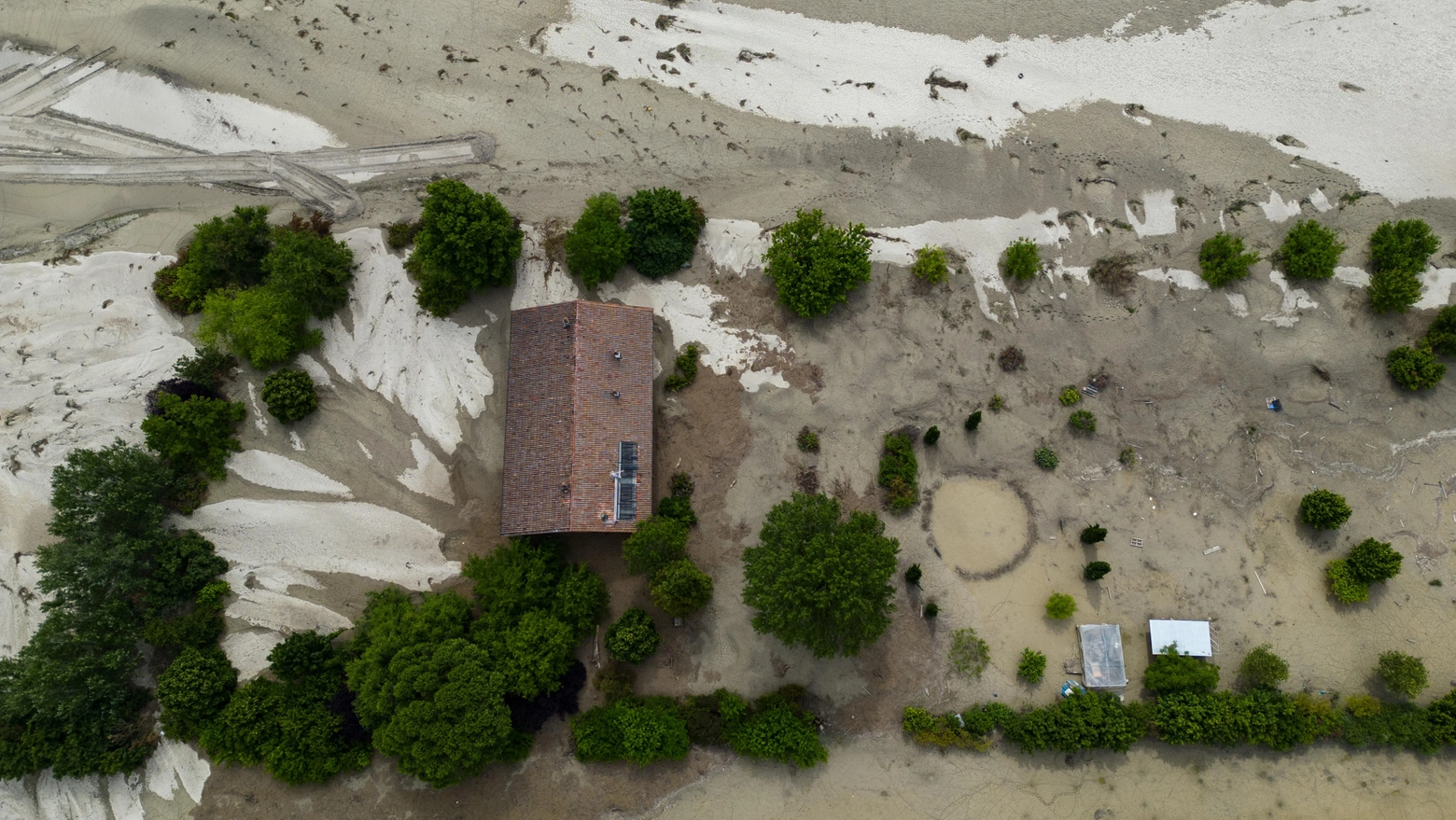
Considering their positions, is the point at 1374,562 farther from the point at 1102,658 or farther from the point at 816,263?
the point at 816,263

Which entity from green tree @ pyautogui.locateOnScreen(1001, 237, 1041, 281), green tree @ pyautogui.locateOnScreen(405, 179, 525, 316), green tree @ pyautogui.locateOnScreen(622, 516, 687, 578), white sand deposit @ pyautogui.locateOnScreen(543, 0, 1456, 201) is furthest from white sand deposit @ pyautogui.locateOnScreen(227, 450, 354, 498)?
green tree @ pyautogui.locateOnScreen(1001, 237, 1041, 281)

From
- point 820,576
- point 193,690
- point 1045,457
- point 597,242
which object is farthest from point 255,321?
point 1045,457

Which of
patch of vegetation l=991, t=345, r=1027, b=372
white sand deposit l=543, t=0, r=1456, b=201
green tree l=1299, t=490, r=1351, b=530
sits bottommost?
green tree l=1299, t=490, r=1351, b=530

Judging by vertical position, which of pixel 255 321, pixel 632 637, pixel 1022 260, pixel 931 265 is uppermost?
pixel 1022 260

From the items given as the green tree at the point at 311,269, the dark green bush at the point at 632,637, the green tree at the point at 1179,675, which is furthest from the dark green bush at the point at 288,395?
the green tree at the point at 1179,675

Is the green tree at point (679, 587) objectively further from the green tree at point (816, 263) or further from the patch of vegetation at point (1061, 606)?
the patch of vegetation at point (1061, 606)

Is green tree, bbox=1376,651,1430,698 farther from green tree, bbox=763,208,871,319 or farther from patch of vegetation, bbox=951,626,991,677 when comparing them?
A: green tree, bbox=763,208,871,319
